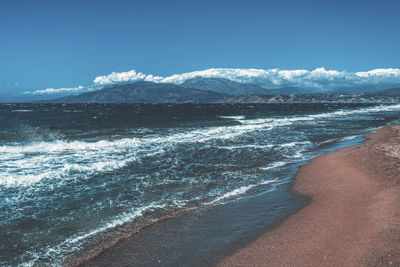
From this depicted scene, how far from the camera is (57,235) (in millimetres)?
7508

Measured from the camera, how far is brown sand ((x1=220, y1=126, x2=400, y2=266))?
225 inches

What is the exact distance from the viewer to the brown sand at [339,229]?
572 cm

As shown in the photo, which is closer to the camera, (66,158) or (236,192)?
(236,192)

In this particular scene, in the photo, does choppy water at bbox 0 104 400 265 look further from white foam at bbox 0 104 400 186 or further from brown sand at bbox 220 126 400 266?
brown sand at bbox 220 126 400 266

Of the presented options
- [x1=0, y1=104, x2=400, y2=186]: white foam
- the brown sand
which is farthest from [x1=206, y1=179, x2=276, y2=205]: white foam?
[x1=0, y1=104, x2=400, y2=186]: white foam

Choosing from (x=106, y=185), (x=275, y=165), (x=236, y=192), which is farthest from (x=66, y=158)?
(x=275, y=165)

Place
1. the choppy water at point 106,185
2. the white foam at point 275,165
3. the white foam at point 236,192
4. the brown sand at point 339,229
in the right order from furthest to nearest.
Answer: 1. the white foam at point 275,165
2. the white foam at point 236,192
3. the choppy water at point 106,185
4. the brown sand at point 339,229

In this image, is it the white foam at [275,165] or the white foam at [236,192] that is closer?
the white foam at [236,192]

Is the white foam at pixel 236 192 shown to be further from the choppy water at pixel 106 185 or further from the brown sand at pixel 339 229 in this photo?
the brown sand at pixel 339 229

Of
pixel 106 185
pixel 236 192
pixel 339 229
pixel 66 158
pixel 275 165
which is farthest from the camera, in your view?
pixel 66 158

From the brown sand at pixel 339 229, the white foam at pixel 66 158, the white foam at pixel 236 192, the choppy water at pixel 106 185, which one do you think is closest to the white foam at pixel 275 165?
the choppy water at pixel 106 185

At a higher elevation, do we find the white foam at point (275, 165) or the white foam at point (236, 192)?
the white foam at point (275, 165)

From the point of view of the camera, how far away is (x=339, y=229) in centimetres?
693

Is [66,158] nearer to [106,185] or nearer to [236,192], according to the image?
[106,185]
